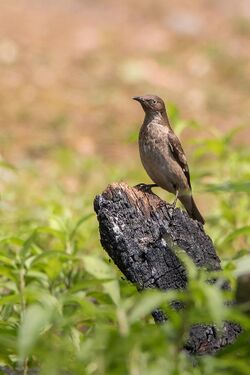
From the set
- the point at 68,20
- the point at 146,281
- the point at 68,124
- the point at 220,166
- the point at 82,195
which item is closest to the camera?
A: the point at 146,281

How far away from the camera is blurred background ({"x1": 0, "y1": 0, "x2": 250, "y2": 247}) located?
12352mm

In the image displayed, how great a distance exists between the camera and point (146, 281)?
14.5 ft

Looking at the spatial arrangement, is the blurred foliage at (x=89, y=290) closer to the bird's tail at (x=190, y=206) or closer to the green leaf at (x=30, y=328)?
the green leaf at (x=30, y=328)

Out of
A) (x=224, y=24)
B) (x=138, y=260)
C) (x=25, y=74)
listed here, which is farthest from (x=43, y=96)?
(x=138, y=260)

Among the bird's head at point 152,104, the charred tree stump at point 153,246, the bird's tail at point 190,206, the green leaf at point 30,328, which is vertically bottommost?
the green leaf at point 30,328

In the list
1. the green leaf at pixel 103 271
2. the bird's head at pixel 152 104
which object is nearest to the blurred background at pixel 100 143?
the green leaf at pixel 103 271

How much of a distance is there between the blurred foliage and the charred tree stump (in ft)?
0.36

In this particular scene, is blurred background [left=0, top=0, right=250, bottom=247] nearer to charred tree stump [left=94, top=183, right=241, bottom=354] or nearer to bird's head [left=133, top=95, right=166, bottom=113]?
bird's head [left=133, top=95, right=166, bottom=113]

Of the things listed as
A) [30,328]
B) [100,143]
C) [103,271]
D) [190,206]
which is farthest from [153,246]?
[100,143]

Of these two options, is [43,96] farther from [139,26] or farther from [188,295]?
[188,295]

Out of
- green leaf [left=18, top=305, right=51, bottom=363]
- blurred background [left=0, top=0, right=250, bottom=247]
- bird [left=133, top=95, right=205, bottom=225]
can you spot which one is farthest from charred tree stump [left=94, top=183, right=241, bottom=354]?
blurred background [left=0, top=0, right=250, bottom=247]

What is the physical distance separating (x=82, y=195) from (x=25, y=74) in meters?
7.42

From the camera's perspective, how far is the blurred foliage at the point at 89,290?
2.85 meters

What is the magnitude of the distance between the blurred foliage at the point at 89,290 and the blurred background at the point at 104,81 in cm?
12
